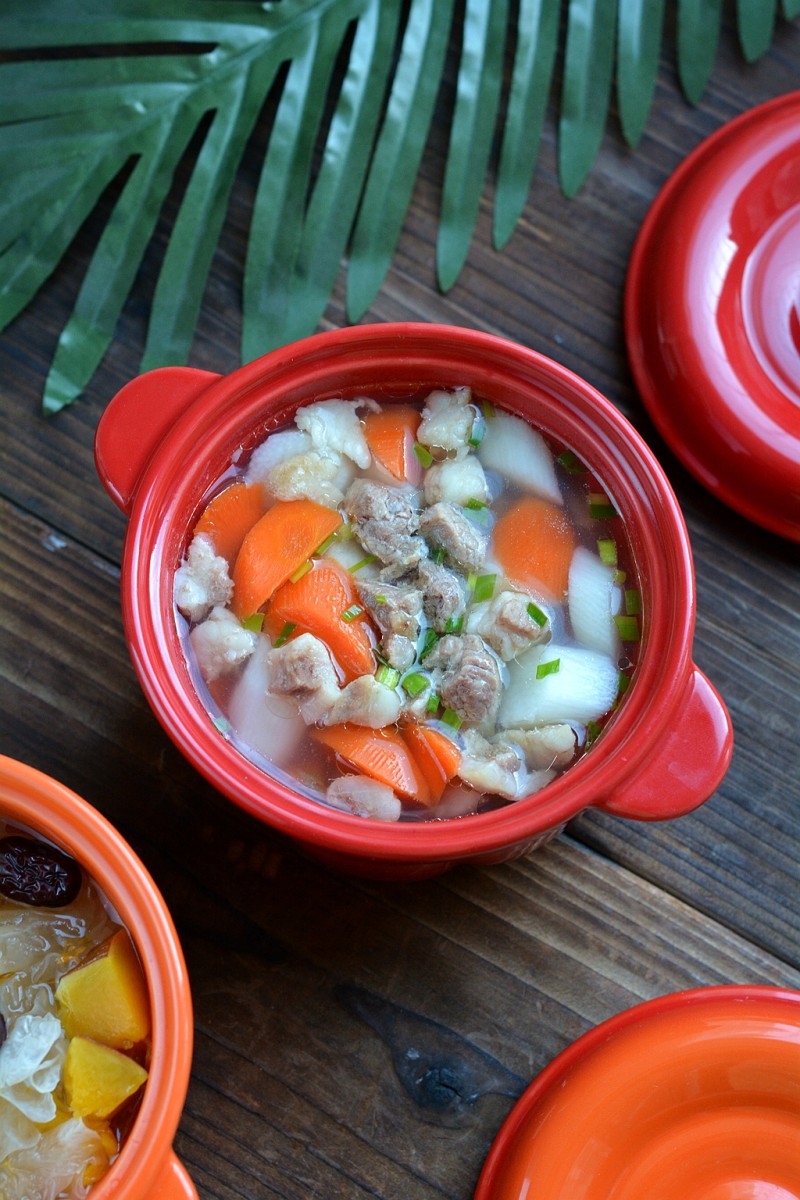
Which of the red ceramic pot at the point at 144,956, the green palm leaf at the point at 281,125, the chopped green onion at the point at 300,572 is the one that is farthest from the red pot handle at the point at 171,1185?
the green palm leaf at the point at 281,125

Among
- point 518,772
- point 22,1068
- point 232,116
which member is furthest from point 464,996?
point 232,116

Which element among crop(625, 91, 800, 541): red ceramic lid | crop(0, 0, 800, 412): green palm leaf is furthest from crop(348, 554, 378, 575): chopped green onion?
crop(625, 91, 800, 541): red ceramic lid

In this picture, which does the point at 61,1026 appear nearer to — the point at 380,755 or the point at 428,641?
the point at 380,755

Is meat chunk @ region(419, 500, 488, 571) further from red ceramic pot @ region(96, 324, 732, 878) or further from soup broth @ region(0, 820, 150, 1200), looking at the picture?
soup broth @ region(0, 820, 150, 1200)

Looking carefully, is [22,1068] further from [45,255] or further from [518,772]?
[45,255]

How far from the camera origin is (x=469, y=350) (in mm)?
1494

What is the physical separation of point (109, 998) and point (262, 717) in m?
0.41

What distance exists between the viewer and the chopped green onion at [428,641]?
1.53 m

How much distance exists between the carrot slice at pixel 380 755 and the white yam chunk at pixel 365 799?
0.01 metres

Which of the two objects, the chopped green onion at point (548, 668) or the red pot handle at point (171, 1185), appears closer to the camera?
the red pot handle at point (171, 1185)

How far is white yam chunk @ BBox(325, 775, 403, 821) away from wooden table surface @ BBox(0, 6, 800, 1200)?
23cm

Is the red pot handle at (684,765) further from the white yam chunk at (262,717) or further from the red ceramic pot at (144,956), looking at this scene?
the red ceramic pot at (144,956)

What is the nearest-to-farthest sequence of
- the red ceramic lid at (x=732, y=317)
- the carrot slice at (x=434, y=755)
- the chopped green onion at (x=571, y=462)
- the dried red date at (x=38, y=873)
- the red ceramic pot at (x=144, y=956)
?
the red ceramic pot at (x=144, y=956) < the dried red date at (x=38, y=873) < the carrot slice at (x=434, y=755) < the chopped green onion at (x=571, y=462) < the red ceramic lid at (x=732, y=317)

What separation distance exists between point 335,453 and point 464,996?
834mm
